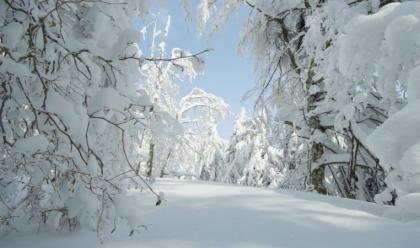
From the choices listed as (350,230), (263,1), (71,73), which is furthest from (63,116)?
(263,1)

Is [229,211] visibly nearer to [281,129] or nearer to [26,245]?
[26,245]

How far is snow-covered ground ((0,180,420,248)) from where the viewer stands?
1.69 m

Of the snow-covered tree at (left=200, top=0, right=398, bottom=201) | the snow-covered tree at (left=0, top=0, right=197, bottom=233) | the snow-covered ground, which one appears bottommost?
the snow-covered ground

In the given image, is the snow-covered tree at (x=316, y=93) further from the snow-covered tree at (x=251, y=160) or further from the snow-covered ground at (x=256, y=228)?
the snow-covered tree at (x=251, y=160)

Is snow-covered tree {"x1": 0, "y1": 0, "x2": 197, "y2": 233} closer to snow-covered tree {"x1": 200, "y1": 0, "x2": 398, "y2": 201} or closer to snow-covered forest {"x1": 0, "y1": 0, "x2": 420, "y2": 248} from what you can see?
snow-covered forest {"x1": 0, "y1": 0, "x2": 420, "y2": 248}

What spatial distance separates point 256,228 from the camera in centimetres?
187

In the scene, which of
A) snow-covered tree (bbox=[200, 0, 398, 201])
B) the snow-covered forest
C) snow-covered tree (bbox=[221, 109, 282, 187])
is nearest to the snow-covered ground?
the snow-covered forest

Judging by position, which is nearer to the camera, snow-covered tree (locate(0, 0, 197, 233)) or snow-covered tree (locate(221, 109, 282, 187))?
snow-covered tree (locate(0, 0, 197, 233))

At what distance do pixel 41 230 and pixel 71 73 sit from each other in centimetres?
87

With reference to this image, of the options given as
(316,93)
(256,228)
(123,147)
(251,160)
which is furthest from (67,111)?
(251,160)

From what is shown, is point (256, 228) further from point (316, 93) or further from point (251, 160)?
point (251, 160)

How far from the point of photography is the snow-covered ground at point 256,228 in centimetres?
169

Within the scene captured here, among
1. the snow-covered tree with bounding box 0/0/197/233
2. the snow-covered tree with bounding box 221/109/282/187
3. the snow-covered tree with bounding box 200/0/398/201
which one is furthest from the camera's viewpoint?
the snow-covered tree with bounding box 221/109/282/187

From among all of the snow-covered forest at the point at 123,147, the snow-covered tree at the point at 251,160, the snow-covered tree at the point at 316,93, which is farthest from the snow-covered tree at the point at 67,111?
the snow-covered tree at the point at 251,160
